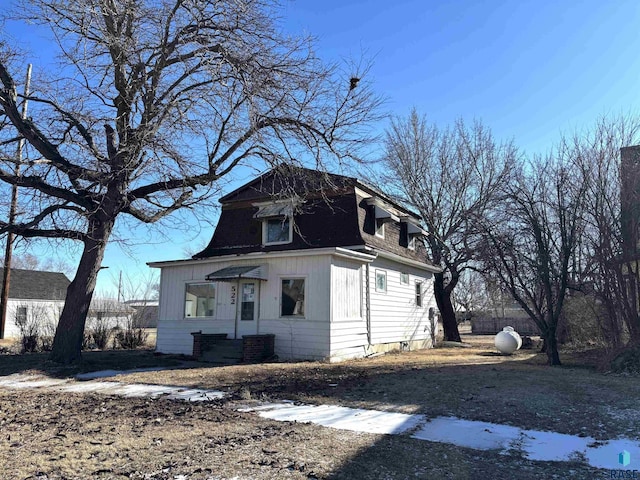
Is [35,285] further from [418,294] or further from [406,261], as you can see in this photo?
[406,261]

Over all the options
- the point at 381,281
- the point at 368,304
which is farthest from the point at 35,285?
the point at 368,304

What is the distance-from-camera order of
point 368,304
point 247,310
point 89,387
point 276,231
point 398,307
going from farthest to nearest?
point 398,307 → point 276,231 → point 368,304 → point 247,310 → point 89,387

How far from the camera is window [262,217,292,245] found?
51.1 feet

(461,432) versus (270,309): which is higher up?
(270,309)

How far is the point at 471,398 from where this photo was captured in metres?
7.73

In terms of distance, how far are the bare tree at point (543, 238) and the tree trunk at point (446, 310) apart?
400 inches

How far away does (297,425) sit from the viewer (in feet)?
19.8

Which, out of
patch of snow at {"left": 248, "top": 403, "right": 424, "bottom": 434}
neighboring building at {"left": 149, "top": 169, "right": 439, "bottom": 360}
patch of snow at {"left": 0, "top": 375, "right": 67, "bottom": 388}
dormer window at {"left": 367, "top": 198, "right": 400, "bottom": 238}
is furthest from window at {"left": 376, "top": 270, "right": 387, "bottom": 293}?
patch of snow at {"left": 0, "top": 375, "right": 67, "bottom": 388}

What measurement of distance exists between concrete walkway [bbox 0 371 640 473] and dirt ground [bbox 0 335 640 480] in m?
0.23

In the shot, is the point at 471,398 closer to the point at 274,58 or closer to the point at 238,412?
the point at 238,412

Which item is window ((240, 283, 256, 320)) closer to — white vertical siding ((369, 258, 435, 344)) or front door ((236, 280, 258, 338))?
front door ((236, 280, 258, 338))

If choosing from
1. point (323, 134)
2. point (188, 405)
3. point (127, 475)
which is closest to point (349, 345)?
point (323, 134)

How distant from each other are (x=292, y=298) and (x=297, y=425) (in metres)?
7.86

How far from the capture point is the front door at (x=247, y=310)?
14.3 meters
